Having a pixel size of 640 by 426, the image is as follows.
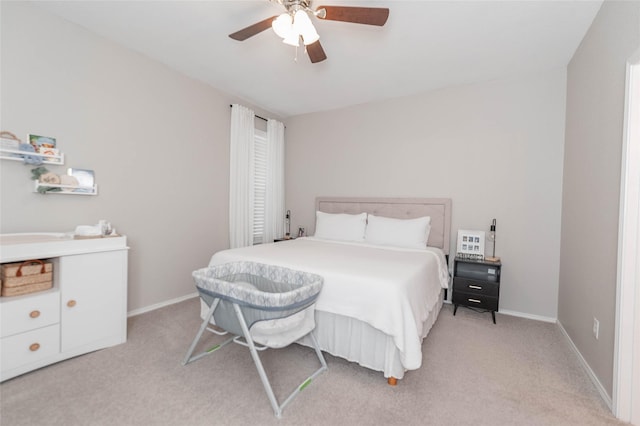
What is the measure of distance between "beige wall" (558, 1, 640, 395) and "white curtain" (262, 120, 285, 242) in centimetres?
358

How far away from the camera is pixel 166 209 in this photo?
10.1 ft

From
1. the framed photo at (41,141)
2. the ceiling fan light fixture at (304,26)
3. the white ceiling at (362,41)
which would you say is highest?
the white ceiling at (362,41)

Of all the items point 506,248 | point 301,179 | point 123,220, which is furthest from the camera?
point 301,179

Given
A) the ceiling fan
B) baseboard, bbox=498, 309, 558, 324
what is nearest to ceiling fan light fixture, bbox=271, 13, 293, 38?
the ceiling fan

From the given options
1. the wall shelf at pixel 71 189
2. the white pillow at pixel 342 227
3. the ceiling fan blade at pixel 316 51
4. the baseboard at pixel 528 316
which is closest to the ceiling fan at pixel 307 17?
the ceiling fan blade at pixel 316 51

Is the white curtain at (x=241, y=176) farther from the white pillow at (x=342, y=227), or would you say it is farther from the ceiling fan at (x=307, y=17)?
the ceiling fan at (x=307, y=17)

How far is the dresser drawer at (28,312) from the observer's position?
5.51ft

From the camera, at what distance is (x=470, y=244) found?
123 inches

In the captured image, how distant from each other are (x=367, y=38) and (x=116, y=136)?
100 inches

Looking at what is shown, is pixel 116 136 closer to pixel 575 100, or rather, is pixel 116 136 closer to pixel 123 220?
pixel 123 220

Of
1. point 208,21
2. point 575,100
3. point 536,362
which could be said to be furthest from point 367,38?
point 536,362

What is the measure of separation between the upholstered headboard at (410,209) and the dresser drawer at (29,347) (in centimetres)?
320

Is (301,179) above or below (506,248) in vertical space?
above

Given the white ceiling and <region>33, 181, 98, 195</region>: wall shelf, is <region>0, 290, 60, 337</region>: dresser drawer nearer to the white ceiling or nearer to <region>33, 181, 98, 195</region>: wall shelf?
<region>33, 181, 98, 195</region>: wall shelf
